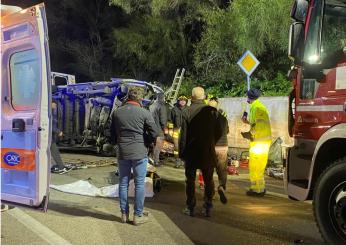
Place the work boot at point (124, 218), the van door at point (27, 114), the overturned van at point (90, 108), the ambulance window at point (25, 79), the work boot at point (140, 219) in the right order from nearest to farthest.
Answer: the van door at point (27, 114)
the ambulance window at point (25, 79)
the work boot at point (140, 219)
the work boot at point (124, 218)
the overturned van at point (90, 108)

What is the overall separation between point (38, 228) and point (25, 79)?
181 centimetres

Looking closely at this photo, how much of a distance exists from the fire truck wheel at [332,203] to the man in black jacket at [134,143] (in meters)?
2.27

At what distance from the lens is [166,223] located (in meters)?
6.70

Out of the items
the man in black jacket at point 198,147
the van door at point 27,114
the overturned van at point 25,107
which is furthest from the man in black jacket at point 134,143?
the van door at point 27,114

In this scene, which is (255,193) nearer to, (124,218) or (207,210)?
(207,210)

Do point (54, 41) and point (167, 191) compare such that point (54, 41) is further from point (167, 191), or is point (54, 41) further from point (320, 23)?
point (320, 23)

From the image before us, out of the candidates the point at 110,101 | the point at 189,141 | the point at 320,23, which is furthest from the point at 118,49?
the point at 320,23

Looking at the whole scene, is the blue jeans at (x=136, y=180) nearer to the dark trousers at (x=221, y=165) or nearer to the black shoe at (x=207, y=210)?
the black shoe at (x=207, y=210)

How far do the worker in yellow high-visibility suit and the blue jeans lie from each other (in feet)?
8.36

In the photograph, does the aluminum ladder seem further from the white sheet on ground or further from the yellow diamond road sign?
the white sheet on ground

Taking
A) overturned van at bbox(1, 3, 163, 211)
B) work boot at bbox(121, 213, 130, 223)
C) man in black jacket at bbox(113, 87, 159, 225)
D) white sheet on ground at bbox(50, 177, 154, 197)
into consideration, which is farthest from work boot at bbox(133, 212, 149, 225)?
white sheet on ground at bbox(50, 177, 154, 197)

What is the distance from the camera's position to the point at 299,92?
18.9 feet

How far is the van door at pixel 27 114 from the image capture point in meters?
5.43

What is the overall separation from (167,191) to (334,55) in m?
4.65
